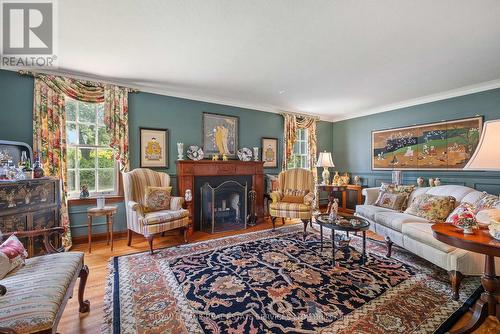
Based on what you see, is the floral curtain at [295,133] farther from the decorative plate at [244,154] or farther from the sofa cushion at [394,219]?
the sofa cushion at [394,219]

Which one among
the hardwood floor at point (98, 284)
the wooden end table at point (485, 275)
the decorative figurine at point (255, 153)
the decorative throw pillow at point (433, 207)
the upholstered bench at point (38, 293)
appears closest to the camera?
the upholstered bench at point (38, 293)

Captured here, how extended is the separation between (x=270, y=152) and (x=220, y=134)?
134 cm

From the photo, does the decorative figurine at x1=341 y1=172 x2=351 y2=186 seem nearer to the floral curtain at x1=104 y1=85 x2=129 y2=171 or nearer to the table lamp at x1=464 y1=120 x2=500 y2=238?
the table lamp at x1=464 y1=120 x2=500 y2=238

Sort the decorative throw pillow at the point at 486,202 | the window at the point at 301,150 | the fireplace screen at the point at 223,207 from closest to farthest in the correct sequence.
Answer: the decorative throw pillow at the point at 486,202 → the fireplace screen at the point at 223,207 → the window at the point at 301,150

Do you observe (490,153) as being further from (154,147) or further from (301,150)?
(301,150)

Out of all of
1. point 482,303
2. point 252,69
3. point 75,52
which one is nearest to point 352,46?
point 252,69

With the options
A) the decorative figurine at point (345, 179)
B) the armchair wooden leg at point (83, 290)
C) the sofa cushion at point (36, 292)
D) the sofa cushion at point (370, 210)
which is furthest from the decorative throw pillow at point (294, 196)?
the sofa cushion at point (36, 292)

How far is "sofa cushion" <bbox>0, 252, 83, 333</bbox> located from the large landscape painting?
5.56 m

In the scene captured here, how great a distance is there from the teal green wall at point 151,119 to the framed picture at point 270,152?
0.12 m

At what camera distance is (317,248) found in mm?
3131

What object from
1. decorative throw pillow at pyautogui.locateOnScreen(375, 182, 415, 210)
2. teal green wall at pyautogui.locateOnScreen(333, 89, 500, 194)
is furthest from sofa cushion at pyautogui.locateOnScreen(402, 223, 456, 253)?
teal green wall at pyautogui.locateOnScreen(333, 89, 500, 194)

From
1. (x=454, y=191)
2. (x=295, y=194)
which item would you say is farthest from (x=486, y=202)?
(x=295, y=194)

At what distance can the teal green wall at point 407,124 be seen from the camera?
142 inches

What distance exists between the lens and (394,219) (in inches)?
116
